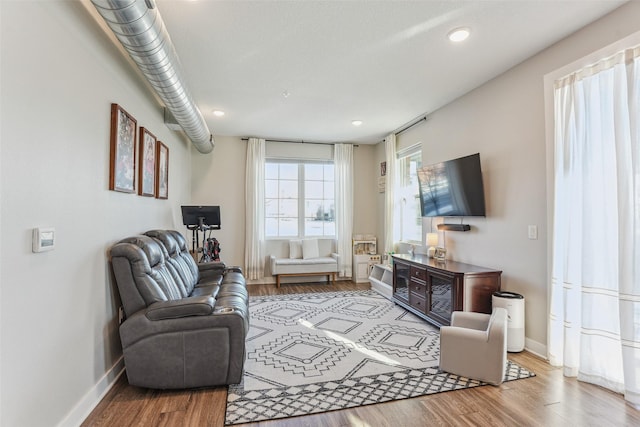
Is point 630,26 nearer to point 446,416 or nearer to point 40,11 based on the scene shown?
point 446,416

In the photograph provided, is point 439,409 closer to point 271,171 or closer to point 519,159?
point 519,159

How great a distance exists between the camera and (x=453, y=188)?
3732 mm

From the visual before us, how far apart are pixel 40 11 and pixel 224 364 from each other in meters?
2.27

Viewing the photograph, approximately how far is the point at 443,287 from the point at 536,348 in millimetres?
924

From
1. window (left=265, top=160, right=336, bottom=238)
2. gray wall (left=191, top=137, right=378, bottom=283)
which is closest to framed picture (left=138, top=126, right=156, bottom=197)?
gray wall (left=191, top=137, right=378, bottom=283)

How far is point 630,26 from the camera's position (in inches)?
85.7

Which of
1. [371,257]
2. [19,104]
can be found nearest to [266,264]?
[371,257]

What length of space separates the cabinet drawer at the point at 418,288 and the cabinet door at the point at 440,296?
8 centimetres

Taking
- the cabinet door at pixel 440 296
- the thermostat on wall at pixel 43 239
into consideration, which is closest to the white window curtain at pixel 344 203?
the cabinet door at pixel 440 296

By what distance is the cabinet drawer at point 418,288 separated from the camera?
371 cm

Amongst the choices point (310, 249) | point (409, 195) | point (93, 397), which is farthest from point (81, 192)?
point (409, 195)

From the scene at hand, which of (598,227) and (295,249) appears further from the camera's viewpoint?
(295,249)

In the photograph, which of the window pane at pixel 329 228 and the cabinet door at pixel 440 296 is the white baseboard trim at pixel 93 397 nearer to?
the cabinet door at pixel 440 296

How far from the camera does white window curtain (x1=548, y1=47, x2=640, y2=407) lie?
206 cm
